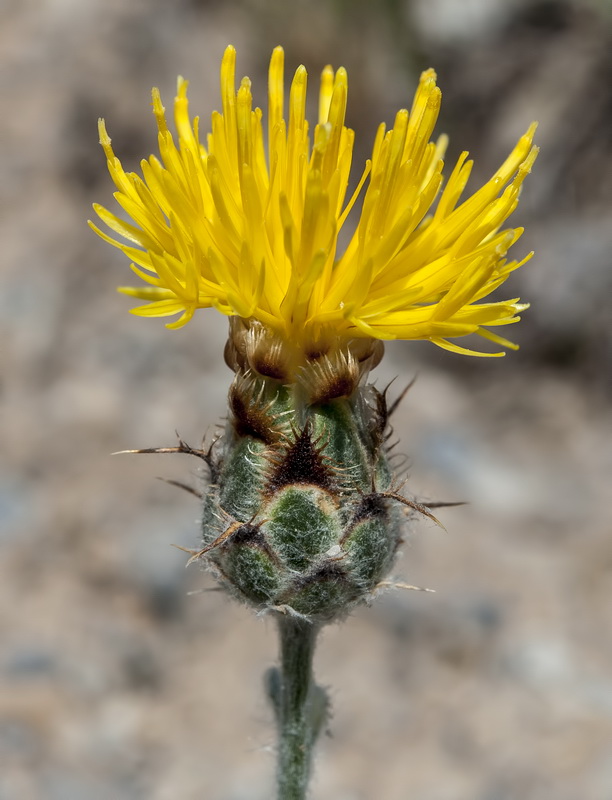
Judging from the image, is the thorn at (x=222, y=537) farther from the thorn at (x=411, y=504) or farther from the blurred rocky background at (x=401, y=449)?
the blurred rocky background at (x=401, y=449)

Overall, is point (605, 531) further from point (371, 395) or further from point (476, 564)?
point (371, 395)

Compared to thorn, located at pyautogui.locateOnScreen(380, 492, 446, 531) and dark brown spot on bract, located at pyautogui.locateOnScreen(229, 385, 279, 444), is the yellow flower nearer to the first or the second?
dark brown spot on bract, located at pyautogui.locateOnScreen(229, 385, 279, 444)

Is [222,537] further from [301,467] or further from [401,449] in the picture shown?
[401,449]

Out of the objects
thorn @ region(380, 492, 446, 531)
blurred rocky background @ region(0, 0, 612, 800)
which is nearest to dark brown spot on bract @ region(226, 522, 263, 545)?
thorn @ region(380, 492, 446, 531)

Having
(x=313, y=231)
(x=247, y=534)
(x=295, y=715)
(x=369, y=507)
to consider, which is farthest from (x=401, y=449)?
(x=313, y=231)

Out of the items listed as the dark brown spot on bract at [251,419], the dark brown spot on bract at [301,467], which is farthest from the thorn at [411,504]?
the dark brown spot on bract at [251,419]

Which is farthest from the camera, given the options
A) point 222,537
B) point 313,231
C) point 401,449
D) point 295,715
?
point 401,449

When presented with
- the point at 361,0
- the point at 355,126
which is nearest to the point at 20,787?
the point at 355,126
